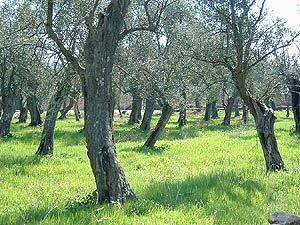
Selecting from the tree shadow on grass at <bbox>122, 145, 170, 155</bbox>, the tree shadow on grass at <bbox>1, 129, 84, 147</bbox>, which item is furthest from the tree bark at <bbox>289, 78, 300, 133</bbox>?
the tree shadow on grass at <bbox>1, 129, 84, 147</bbox>

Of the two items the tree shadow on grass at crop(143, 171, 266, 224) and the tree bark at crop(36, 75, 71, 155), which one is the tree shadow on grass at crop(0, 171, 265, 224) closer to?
the tree shadow on grass at crop(143, 171, 266, 224)

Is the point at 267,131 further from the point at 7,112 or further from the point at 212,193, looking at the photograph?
the point at 7,112

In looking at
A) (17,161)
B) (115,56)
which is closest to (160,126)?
(115,56)

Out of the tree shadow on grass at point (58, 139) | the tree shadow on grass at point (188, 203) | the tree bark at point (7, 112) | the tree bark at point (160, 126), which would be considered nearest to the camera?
the tree shadow on grass at point (188, 203)

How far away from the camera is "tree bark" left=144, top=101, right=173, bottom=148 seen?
23.4 m

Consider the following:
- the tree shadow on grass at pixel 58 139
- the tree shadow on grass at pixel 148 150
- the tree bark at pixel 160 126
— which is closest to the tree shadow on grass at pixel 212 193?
the tree shadow on grass at pixel 148 150

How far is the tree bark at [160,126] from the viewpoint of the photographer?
76.8 ft

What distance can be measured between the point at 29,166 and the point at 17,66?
1230 cm

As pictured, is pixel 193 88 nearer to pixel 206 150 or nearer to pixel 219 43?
pixel 206 150

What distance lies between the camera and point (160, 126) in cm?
2419

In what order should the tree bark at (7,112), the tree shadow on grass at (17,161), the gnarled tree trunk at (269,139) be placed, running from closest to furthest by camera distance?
the gnarled tree trunk at (269,139), the tree shadow on grass at (17,161), the tree bark at (7,112)

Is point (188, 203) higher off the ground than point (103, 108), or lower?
lower

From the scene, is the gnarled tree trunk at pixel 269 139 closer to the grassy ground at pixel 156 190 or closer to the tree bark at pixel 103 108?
the grassy ground at pixel 156 190

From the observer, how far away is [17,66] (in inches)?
1043
